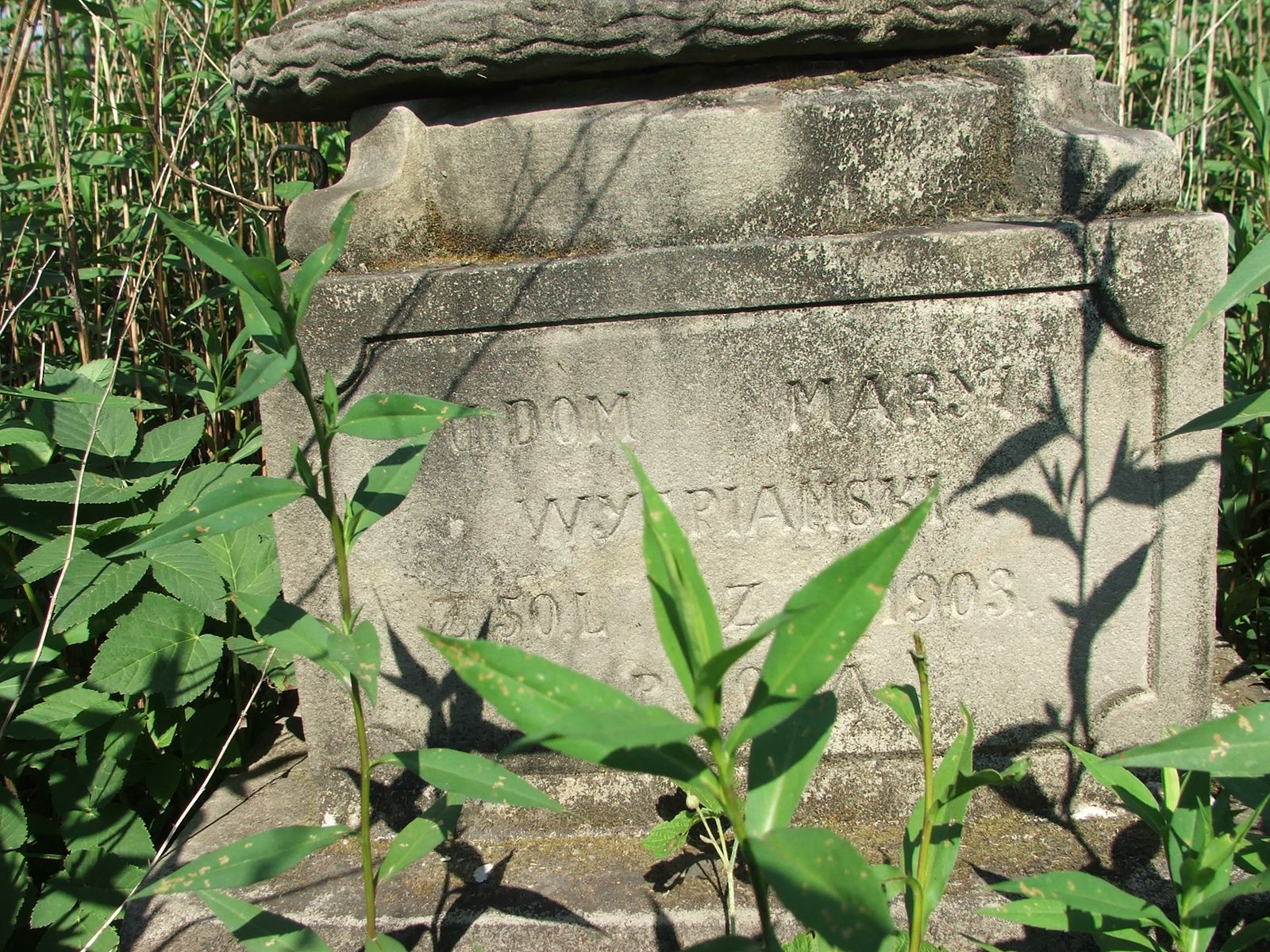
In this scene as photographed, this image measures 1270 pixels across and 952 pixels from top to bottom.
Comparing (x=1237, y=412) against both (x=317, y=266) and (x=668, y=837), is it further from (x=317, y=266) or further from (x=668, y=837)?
(x=317, y=266)

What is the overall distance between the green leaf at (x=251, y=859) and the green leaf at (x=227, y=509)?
0.39 metres

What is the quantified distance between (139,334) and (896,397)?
2194 mm

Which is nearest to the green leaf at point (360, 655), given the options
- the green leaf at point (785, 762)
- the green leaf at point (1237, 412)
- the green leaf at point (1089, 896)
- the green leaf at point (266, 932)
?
the green leaf at point (266, 932)

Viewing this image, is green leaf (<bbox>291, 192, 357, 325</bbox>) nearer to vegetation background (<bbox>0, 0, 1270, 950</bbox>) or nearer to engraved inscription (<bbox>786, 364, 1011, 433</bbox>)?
vegetation background (<bbox>0, 0, 1270, 950</bbox>)

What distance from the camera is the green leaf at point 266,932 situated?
1330 millimetres

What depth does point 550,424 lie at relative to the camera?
74.7 inches

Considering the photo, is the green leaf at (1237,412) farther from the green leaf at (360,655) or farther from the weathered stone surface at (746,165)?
the green leaf at (360,655)

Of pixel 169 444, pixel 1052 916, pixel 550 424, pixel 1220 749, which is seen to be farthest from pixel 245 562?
pixel 1220 749

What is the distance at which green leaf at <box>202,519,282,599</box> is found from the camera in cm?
216

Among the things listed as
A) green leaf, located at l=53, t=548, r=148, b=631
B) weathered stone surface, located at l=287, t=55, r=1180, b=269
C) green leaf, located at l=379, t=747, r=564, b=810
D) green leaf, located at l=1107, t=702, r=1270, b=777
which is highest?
weathered stone surface, located at l=287, t=55, r=1180, b=269

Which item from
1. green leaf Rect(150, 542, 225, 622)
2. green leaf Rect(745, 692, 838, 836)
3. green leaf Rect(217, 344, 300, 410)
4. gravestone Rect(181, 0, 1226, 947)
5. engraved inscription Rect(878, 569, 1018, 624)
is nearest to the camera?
green leaf Rect(745, 692, 838, 836)

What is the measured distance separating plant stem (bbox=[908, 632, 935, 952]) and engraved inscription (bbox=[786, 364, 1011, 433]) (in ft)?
2.16

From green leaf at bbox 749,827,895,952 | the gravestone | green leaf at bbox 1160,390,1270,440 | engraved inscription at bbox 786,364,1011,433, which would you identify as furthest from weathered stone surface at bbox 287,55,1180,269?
green leaf at bbox 749,827,895,952

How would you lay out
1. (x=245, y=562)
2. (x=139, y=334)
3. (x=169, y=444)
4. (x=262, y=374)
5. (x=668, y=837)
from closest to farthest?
(x=262, y=374) < (x=668, y=837) < (x=245, y=562) < (x=169, y=444) < (x=139, y=334)
